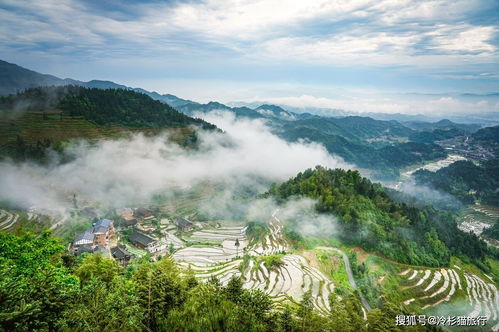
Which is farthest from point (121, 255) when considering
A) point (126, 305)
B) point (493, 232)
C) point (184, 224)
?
point (493, 232)

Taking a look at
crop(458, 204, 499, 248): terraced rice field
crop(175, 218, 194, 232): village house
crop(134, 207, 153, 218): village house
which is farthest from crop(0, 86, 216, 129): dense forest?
crop(458, 204, 499, 248): terraced rice field

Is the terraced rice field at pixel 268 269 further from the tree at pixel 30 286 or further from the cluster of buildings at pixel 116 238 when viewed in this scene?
the tree at pixel 30 286

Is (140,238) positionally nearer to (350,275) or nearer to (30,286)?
(350,275)

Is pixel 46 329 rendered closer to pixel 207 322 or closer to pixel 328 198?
pixel 207 322

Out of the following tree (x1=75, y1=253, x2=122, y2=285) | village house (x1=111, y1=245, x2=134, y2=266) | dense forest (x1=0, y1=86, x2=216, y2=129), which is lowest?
village house (x1=111, y1=245, x2=134, y2=266)

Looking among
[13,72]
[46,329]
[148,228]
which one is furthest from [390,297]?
[13,72]

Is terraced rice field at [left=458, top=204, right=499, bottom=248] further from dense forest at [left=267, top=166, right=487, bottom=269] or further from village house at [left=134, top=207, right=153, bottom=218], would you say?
village house at [left=134, top=207, right=153, bottom=218]
